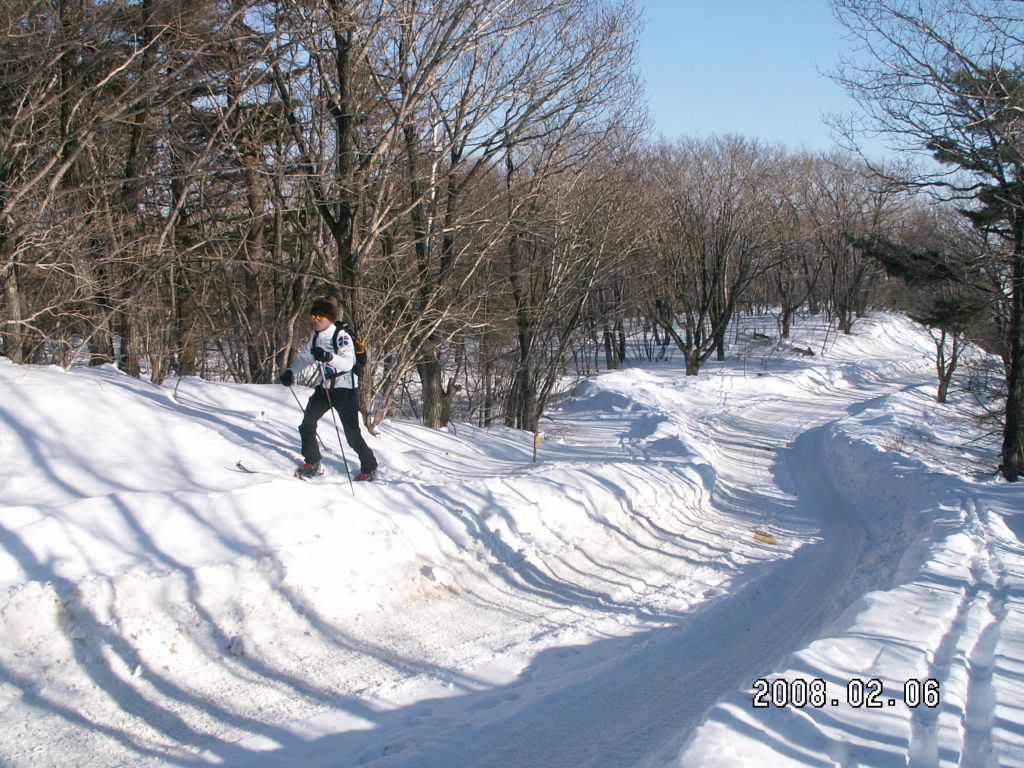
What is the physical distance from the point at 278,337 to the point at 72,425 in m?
10.0

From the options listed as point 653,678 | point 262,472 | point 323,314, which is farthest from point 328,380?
point 653,678

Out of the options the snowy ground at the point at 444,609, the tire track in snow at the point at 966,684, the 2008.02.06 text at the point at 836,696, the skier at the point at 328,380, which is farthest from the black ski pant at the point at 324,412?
the tire track in snow at the point at 966,684

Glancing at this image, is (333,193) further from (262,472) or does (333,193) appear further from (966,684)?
(966,684)

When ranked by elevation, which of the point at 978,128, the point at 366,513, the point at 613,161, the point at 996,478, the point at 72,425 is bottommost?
the point at 996,478

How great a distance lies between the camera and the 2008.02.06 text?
146 inches

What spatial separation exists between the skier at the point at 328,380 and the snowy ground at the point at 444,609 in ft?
1.46

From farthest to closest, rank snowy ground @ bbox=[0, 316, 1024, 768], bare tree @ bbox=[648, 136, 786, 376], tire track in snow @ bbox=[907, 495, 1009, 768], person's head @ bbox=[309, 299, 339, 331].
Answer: bare tree @ bbox=[648, 136, 786, 376], person's head @ bbox=[309, 299, 339, 331], snowy ground @ bbox=[0, 316, 1024, 768], tire track in snow @ bbox=[907, 495, 1009, 768]

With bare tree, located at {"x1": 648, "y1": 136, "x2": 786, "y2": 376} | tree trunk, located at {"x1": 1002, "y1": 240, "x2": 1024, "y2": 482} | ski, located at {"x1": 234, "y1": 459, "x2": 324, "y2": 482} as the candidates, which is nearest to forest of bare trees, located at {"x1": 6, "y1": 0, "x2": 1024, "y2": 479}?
tree trunk, located at {"x1": 1002, "y1": 240, "x2": 1024, "y2": 482}

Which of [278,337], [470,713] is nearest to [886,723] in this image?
[470,713]

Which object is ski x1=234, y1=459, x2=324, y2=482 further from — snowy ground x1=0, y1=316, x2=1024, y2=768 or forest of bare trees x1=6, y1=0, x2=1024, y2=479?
forest of bare trees x1=6, y1=0, x2=1024, y2=479

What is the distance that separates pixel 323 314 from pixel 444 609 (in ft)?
10.9

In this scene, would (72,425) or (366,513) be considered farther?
(72,425)

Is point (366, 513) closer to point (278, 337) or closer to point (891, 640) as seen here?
point (891, 640)

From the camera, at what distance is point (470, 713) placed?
4.12 metres
